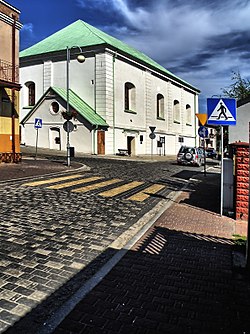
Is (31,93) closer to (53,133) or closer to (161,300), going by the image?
(53,133)

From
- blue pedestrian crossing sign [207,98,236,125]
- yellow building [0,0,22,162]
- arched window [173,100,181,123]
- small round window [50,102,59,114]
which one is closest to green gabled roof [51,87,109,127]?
small round window [50,102,59,114]

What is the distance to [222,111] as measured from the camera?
25.1 ft

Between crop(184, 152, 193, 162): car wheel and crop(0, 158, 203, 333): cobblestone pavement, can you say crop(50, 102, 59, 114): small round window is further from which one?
crop(0, 158, 203, 333): cobblestone pavement

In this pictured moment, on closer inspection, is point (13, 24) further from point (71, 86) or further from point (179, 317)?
point (179, 317)

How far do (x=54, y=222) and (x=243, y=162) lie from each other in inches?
173

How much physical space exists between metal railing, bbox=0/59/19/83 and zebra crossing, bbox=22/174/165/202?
8.23 metres

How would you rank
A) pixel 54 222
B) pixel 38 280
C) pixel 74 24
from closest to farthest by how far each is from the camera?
pixel 38 280 < pixel 54 222 < pixel 74 24

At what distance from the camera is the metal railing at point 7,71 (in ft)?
59.7

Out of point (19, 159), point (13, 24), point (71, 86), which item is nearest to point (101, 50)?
point (71, 86)

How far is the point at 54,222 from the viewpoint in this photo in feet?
21.5

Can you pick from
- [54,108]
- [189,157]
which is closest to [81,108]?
[54,108]

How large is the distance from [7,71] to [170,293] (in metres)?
17.9

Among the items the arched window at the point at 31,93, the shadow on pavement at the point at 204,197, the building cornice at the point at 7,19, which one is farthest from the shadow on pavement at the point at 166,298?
the arched window at the point at 31,93

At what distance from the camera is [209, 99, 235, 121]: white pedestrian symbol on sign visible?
7.60 meters
